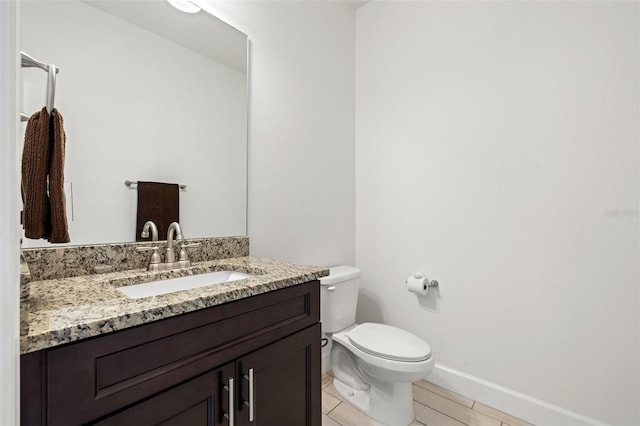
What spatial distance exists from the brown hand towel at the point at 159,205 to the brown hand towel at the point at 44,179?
40 cm

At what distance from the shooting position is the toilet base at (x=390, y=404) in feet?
5.05

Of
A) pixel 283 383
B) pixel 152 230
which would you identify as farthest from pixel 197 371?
pixel 152 230

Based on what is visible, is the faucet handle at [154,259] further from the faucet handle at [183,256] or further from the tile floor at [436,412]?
the tile floor at [436,412]

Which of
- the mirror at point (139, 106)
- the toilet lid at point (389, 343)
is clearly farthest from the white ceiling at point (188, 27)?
the toilet lid at point (389, 343)

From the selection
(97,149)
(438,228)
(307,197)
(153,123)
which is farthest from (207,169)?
(438,228)

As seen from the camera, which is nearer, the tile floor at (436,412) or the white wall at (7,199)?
the white wall at (7,199)

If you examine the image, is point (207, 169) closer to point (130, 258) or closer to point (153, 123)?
point (153, 123)

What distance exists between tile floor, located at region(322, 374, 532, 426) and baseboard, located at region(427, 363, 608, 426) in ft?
0.11

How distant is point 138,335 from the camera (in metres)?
0.70

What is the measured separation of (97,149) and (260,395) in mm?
1072

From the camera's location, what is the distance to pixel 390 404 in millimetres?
1554

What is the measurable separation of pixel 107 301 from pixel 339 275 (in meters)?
1.24

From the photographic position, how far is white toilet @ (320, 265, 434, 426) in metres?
1.47

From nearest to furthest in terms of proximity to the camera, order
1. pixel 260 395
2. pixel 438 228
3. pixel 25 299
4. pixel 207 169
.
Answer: pixel 25 299, pixel 260 395, pixel 207 169, pixel 438 228
